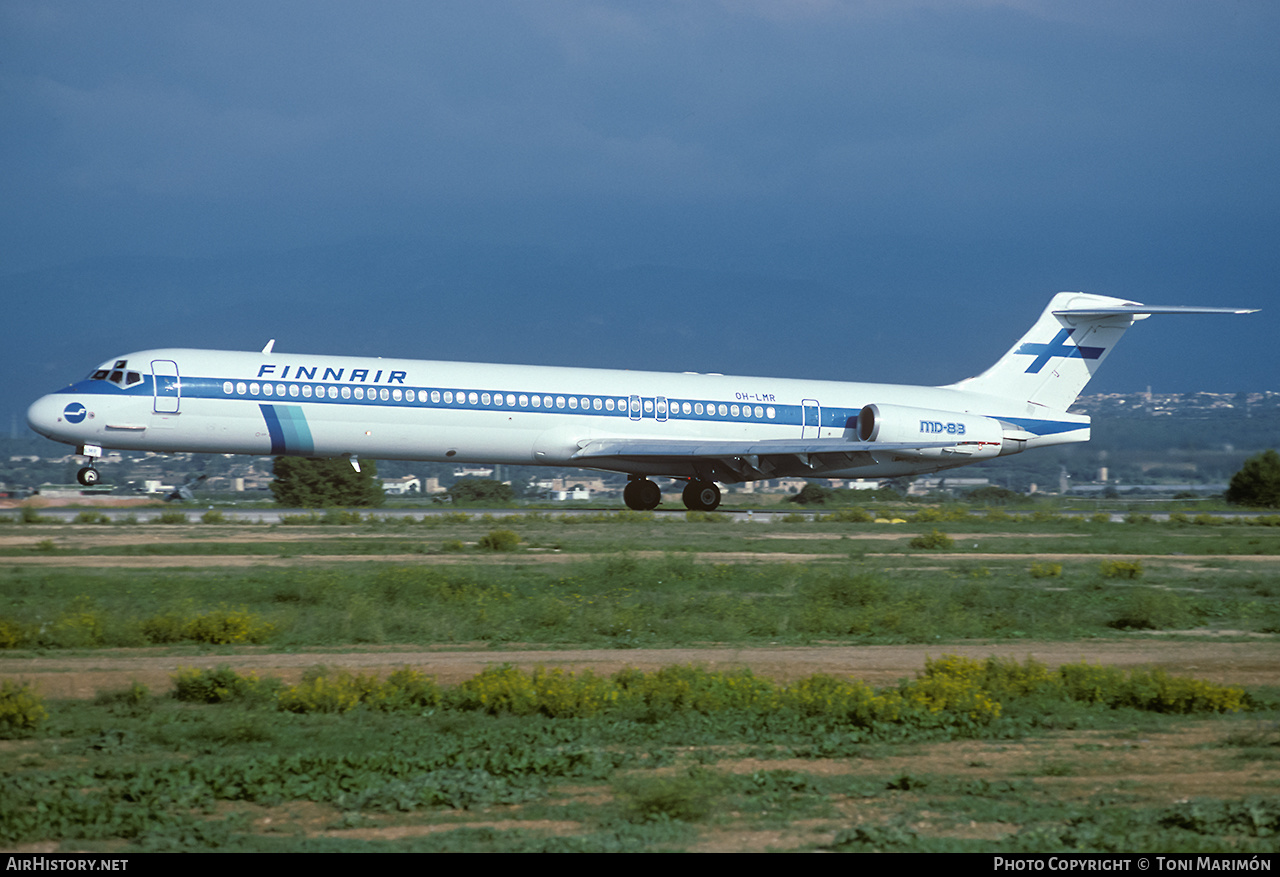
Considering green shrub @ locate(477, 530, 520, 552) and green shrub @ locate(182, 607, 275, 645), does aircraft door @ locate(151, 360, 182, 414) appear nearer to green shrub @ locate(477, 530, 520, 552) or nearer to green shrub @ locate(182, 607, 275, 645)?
green shrub @ locate(477, 530, 520, 552)

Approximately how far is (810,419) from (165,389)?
17.5 m

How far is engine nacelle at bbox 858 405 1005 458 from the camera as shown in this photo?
3500 cm

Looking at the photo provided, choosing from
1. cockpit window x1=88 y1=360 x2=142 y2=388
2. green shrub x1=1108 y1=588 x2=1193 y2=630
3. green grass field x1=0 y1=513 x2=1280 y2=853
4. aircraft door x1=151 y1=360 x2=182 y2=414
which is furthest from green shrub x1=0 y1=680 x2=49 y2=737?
cockpit window x1=88 y1=360 x2=142 y2=388

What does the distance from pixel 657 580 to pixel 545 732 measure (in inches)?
381

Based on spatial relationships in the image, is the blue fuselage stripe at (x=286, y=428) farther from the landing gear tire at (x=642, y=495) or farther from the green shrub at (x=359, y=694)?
the green shrub at (x=359, y=694)

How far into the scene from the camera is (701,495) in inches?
1409

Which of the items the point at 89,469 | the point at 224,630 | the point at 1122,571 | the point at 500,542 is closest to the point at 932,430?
the point at 1122,571

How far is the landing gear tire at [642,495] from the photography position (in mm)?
35875

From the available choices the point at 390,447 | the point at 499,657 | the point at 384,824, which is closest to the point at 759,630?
the point at 499,657

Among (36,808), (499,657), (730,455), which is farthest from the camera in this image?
(730,455)

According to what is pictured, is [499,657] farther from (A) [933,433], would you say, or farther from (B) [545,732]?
(A) [933,433]

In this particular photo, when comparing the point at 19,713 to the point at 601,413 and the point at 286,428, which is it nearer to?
the point at 286,428
